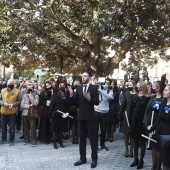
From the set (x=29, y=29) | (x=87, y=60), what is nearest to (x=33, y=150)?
(x=29, y=29)

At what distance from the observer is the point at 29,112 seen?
858 cm

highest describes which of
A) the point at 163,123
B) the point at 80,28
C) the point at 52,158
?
the point at 80,28

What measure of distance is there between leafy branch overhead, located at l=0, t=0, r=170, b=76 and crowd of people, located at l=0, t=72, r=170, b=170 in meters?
5.84

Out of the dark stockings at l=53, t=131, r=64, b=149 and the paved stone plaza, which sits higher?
the dark stockings at l=53, t=131, r=64, b=149

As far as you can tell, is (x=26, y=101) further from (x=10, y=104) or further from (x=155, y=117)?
(x=155, y=117)

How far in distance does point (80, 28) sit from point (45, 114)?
6743mm

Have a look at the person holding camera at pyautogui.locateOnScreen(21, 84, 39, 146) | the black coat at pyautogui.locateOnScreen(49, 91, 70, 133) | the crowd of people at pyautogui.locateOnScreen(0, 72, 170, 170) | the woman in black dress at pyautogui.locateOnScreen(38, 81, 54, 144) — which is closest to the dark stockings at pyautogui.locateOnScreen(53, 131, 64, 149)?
the crowd of people at pyautogui.locateOnScreen(0, 72, 170, 170)

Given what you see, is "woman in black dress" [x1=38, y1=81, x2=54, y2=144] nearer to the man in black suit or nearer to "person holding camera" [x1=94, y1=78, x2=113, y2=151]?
"person holding camera" [x1=94, y1=78, x2=113, y2=151]

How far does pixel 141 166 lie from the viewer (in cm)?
633

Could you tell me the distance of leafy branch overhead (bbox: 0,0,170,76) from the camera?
14.2 metres

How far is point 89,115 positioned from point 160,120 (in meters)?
1.74

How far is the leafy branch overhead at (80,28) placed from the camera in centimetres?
1416

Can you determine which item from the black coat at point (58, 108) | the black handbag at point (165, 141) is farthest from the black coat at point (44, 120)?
the black handbag at point (165, 141)

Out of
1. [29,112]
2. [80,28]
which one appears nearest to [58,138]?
[29,112]
